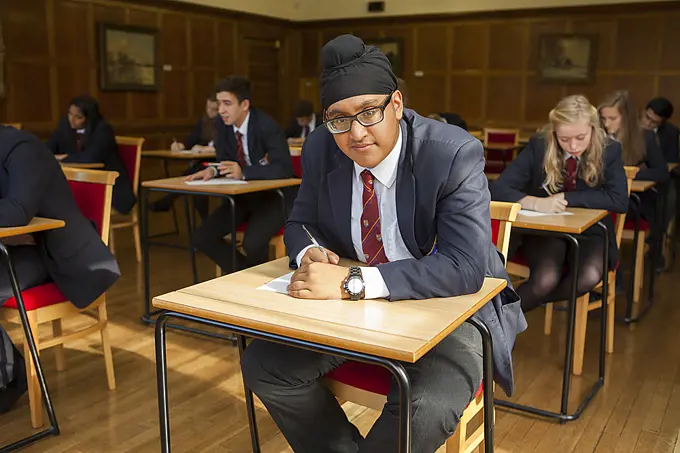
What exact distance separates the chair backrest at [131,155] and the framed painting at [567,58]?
632 centimetres

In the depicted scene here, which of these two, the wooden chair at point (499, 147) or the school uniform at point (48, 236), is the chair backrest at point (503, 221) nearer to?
the school uniform at point (48, 236)

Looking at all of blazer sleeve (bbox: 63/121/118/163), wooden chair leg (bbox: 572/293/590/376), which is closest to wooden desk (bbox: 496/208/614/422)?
wooden chair leg (bbox: 572/293/590/376)

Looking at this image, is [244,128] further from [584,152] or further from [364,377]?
[364,377]

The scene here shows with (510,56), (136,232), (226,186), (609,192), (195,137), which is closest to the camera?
(609,192)

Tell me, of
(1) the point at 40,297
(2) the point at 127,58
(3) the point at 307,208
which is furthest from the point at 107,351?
(2) the point at 127,58

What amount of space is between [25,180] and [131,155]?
2.79m

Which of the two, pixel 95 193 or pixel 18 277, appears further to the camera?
pixel 95 193

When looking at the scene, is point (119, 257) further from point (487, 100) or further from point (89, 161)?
point (487, 100)

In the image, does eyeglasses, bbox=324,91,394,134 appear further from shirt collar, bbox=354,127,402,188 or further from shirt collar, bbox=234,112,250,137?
shirt collar, bbox=234,112,250,137

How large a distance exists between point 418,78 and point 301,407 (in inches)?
360

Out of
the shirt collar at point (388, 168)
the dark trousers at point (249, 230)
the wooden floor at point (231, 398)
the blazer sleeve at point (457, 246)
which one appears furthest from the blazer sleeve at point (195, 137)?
the blazer sleeve at point (457, 246)

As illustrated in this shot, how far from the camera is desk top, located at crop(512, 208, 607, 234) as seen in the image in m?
2.65

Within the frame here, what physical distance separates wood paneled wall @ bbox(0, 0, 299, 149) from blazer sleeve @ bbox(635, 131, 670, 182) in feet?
20.0

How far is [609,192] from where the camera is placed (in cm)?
321
